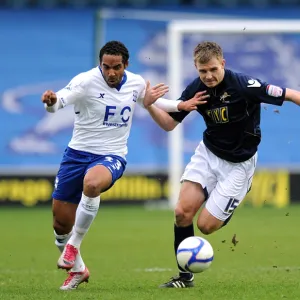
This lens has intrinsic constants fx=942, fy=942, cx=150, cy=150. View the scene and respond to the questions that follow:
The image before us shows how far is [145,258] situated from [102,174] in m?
3.98

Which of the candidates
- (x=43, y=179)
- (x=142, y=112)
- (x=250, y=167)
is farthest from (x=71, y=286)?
(x=142, y=112)

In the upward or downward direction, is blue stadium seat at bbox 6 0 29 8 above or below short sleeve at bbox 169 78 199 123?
above

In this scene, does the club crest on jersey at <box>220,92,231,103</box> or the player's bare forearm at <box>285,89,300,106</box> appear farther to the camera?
the club crest on jersey at <box>220,92,231,103</box>

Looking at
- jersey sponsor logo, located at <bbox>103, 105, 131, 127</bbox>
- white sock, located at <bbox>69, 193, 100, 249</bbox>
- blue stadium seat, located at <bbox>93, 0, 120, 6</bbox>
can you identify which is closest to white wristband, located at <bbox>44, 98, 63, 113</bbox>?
jersey sponsor logo, located at <bbox>103, 105, 131, 127</bbox>

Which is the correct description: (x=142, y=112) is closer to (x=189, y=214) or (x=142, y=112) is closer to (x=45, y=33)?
(x=45, y=33)

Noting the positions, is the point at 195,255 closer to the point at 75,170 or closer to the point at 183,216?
the point at 183,216

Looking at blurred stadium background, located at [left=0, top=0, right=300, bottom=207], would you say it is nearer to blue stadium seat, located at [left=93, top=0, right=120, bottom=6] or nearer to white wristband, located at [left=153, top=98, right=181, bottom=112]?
blue stadium seat, located at [left=93, top=0, right=120, bottom=6]

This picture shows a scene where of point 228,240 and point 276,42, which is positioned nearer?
point 228,240

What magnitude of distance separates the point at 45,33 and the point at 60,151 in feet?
12.9

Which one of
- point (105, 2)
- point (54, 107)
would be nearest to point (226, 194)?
point (54, 107)

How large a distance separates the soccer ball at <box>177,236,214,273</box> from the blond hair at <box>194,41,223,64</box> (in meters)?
1.62

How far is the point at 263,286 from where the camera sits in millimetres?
8625

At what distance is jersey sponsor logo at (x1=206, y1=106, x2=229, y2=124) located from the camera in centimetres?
870

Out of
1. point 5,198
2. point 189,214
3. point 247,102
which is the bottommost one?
point 5,198
